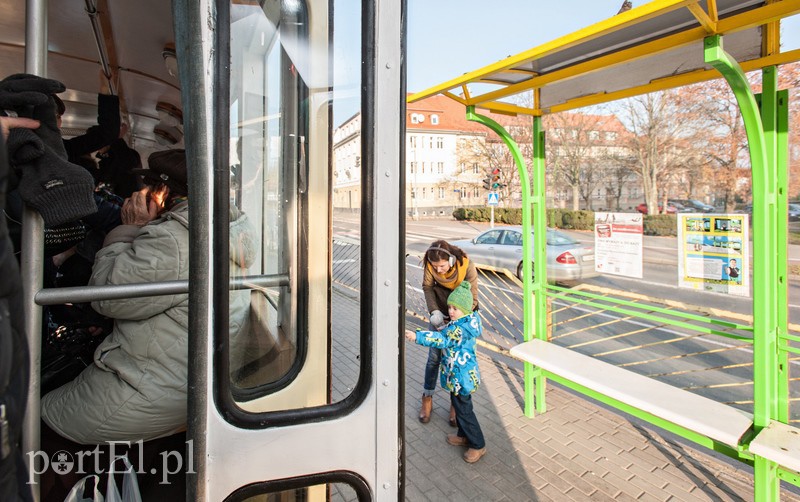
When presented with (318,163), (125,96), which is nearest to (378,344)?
(318,163)

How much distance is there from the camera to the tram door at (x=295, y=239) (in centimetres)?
109

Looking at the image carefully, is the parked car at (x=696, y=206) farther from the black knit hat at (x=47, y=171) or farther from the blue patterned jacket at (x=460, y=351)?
the black knit hat at (x=47, y=171)

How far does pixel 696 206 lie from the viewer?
3422 mm

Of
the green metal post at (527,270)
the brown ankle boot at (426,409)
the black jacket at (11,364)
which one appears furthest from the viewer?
the brown ankle boot at (426,409)

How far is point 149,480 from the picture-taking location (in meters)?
1.81

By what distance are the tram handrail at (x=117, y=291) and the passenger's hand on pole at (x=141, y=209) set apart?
72 cm

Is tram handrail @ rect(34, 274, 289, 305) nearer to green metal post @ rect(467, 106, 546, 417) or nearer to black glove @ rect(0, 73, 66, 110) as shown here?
black glove @ rect(0, 73, 66, 110)

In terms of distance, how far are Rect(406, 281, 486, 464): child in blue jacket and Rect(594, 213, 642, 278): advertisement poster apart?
1.29 m

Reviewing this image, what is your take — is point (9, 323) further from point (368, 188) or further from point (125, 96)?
point (125, 96)

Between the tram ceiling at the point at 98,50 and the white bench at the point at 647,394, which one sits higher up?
the tram ceiling at the point at 98,50

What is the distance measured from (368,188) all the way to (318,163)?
43cm

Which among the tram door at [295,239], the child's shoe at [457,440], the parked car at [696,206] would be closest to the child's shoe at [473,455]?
the child's shoe at [457,440]

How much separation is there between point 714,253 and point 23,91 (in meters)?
3.88

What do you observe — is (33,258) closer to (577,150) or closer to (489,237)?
(577,150)
